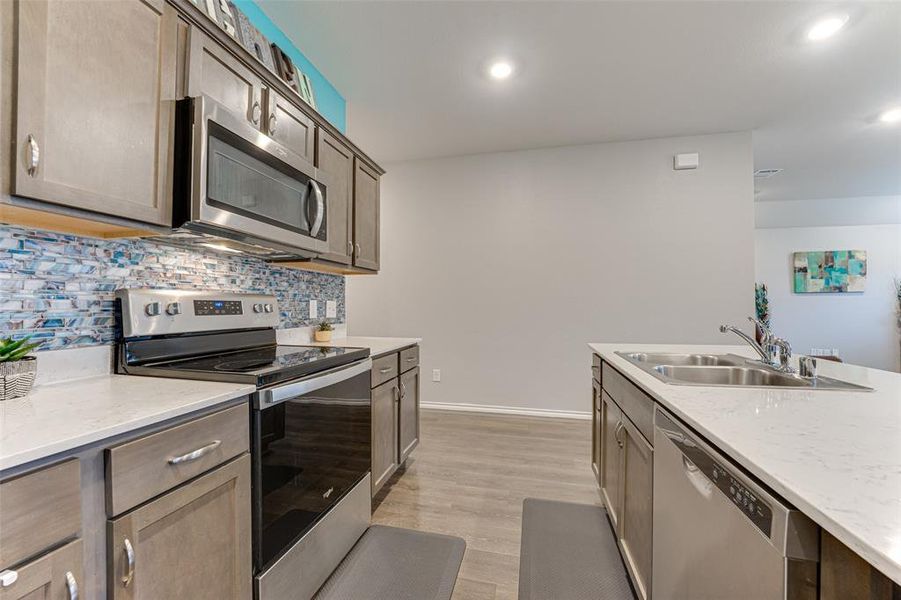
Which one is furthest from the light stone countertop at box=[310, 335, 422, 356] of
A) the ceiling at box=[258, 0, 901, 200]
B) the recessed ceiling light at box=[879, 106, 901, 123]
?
the recessed ceiling light at box=[879, 106, 901, 123]

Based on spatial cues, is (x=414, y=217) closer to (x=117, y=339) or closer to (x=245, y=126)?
(x=245, y=126)

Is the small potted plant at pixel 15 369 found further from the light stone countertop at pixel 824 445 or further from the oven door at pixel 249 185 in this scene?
the light stone countertop at pixel 824 445

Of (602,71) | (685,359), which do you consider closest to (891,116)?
(602,71)

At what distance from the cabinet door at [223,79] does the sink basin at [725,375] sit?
1.99m

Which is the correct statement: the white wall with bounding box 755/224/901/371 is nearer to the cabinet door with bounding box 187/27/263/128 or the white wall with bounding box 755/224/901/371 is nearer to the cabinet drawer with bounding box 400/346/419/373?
the cabinet drawer with bounding box 400/346/419/373

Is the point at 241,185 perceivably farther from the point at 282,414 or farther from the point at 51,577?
the point at 51,577

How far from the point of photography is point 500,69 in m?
2.55

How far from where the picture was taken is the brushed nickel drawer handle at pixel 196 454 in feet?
2.99

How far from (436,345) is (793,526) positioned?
11.8ft

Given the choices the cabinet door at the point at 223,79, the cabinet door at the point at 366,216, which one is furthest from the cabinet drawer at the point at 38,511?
the cabinet door at the point at 366,216

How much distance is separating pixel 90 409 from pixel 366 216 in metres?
1.91

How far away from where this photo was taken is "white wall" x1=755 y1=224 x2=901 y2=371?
18.6 ft

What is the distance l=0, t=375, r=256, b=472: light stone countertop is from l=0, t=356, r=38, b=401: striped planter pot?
2 centimetres

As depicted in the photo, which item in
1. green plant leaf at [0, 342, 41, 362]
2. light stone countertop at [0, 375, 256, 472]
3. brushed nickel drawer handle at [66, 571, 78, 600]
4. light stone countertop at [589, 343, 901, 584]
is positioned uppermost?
green plant leaf at [0, 342, 41, 362]
